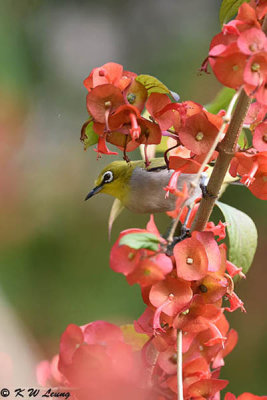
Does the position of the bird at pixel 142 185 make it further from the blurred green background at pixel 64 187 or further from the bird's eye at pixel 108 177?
the blurred green background at pixel 64 187

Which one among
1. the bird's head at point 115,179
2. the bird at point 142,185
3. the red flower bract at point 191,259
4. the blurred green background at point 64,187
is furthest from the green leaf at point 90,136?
the blurred green background at point 64,187

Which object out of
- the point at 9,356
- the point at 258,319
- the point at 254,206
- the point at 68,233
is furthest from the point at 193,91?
the point at 9,356

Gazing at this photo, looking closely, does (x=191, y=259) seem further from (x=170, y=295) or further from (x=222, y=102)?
(x=222, y=102)

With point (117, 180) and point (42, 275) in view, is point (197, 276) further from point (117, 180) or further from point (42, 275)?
point (42, 275)

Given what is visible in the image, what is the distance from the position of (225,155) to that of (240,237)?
0.70 ft

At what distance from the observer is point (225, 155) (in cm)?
54

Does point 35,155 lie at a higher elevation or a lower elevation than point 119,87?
lower

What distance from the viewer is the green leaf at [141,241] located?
469 millimetres

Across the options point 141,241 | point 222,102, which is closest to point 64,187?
point 222,102

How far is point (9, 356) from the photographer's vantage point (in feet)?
2.45

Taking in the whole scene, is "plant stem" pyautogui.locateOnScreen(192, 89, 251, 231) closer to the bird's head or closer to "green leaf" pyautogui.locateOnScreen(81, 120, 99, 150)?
"green leaf" pyautogui.locateOnScreen(81, 120, 99, 150)

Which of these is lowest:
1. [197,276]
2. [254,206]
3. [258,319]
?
[258,319]

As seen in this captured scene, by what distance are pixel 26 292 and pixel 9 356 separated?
0.91 metres

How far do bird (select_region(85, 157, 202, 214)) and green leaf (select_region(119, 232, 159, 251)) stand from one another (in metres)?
0.54
